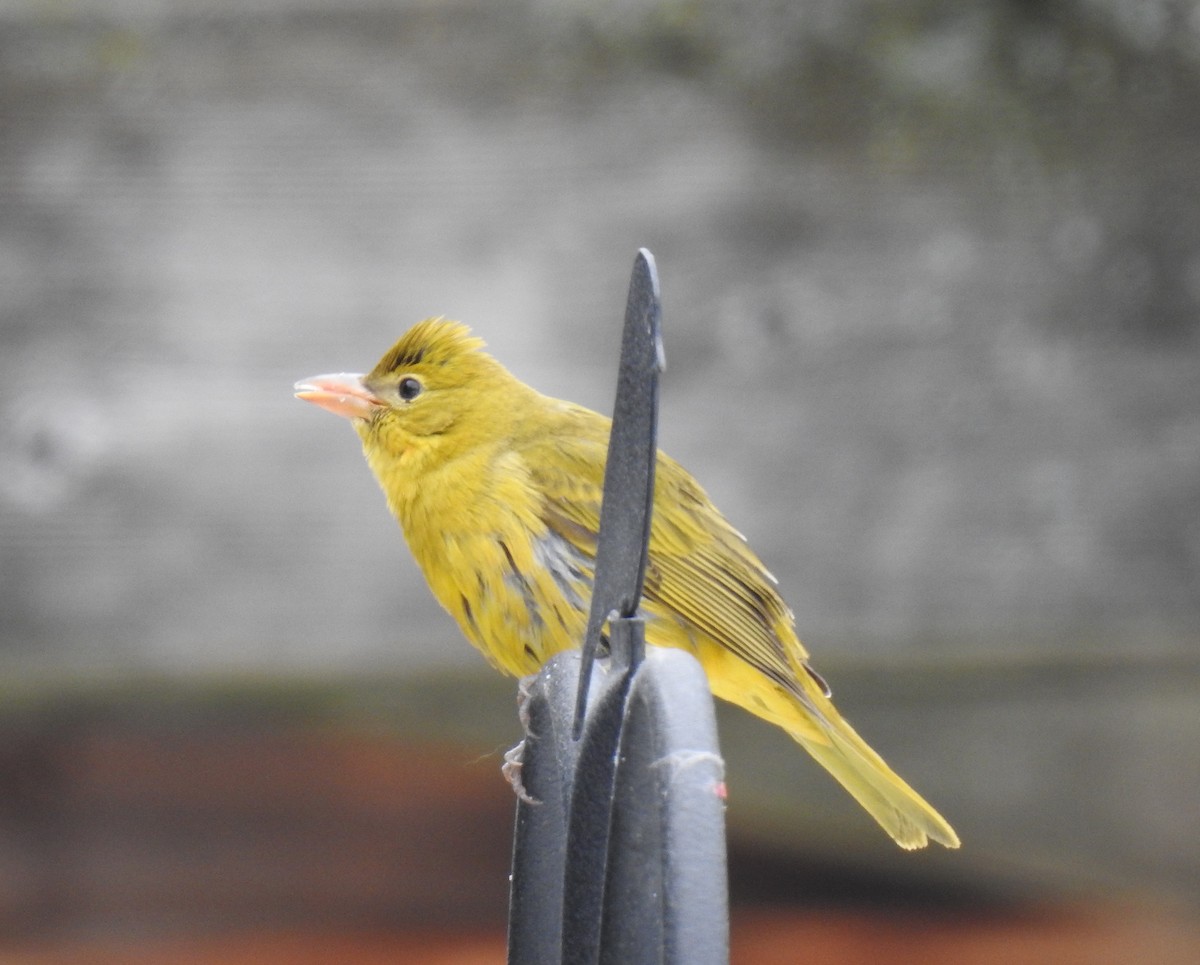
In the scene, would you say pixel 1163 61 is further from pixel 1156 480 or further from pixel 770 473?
pixel 770 473

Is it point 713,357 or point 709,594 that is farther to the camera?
point 709,594

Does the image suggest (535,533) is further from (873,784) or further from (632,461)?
(632,461)

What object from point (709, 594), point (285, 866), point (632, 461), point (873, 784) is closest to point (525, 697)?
point (873, 784)

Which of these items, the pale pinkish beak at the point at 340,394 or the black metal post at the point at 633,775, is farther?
the pale pinkish beak at the point at 340,394

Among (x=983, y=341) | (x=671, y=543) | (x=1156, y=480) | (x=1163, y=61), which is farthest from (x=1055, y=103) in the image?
(x=671, y=543)

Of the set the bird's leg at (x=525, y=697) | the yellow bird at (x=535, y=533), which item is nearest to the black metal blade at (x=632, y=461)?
the bird's leg at (x=525, y=697)

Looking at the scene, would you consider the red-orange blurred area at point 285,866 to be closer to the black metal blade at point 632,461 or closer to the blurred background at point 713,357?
the blurred background at point 713,357

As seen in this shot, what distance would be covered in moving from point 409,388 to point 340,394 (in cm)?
40

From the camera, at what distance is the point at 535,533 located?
2.89 metres

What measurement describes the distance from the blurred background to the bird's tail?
0.06 metres

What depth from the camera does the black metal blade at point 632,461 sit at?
3.95 feet

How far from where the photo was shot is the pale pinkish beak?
2578 millimetres

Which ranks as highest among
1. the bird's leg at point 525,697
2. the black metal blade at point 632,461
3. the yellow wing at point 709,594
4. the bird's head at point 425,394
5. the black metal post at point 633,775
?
the bird's head at point 425,394

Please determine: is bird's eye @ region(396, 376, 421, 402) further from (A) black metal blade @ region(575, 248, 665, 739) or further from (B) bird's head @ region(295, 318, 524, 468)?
(A) black metal blade @ region(575, 248, 665, 739)
